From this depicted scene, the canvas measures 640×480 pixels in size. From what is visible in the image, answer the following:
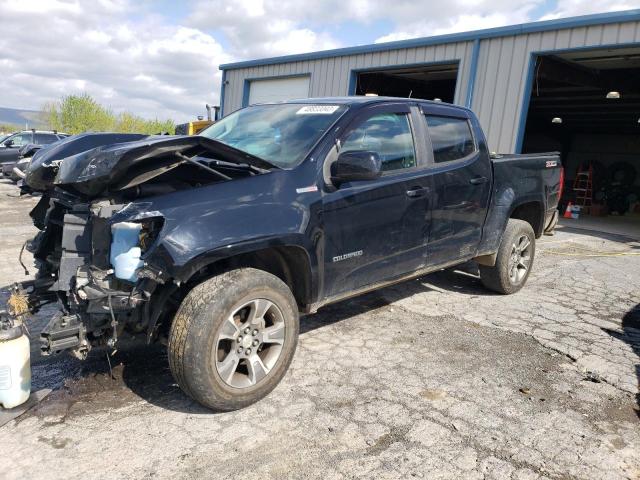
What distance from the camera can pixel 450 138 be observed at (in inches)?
180

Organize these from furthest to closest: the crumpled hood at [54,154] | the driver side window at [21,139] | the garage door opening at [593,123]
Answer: the driver side window at [21,139] → the garage door opening at [593,123] → the crumpled hood at [54,154]

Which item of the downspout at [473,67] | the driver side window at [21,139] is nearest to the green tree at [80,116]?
the driver side window at [21,139]

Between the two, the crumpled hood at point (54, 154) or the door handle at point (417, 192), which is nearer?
the crumpled hood at point (54, 154)

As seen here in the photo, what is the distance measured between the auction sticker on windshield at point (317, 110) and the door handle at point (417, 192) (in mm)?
856

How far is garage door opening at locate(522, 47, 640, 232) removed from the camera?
11781 millimetres

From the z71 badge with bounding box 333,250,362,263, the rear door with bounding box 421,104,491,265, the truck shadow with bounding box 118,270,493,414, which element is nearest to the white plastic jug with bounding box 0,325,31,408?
the truck shadow with bounding box 118,270,493,414

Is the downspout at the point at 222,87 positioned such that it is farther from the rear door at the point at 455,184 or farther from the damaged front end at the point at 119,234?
the damaged front end at the point at 119,234

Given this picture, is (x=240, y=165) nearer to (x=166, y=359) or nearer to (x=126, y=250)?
(x=126, y=250)

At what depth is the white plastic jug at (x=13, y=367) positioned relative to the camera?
9.18 feet

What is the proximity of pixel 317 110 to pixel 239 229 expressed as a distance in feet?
4.65

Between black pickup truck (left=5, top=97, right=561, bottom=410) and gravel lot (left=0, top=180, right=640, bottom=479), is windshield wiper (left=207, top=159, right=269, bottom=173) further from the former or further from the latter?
gravel lot (left=0, top=180, right=640, bottom=479)

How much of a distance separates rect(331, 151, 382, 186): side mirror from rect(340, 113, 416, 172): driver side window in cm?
25

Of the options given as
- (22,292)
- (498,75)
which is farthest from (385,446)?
(498,75)

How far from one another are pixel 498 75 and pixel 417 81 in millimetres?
5783
